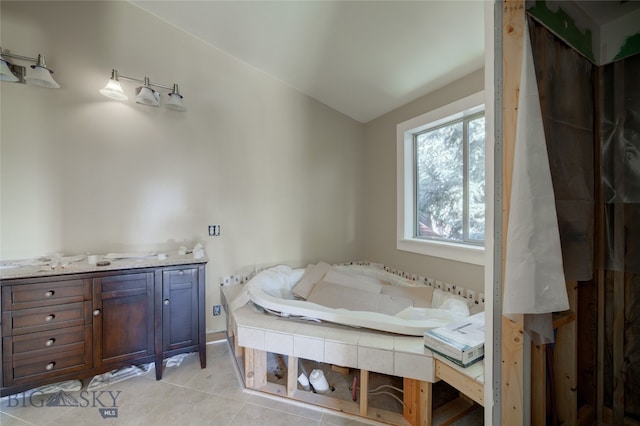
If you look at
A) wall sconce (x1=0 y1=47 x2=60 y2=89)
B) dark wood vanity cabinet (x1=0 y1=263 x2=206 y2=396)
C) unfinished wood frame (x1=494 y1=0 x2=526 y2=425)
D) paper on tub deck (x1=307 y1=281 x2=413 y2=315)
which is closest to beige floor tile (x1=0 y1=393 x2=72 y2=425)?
dark wood vanity cabinet (x1=0 y1=263 x2=206 y2=396)

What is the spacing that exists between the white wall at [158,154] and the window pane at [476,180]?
145 cm

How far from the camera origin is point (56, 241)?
1.96 metres

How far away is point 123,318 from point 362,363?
1.68 meters

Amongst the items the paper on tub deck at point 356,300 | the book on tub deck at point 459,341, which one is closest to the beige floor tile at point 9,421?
the paper on tub deck at point 356,300

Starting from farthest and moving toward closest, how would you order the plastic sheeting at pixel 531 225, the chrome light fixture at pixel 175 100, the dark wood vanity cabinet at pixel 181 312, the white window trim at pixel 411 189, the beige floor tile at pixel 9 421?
the chrome light fixture at pixel 175 100
the white window trim at pixel 411 189
the dark wood vanity cabinet at pixel 181 312
the beige floor tile at pixel 9 421
the plastic sheeting at pixel 531 225

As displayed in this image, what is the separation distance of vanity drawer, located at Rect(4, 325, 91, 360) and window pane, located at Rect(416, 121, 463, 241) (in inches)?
115

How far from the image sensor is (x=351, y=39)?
193 cm

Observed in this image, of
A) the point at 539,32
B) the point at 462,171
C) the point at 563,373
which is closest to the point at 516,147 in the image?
the point at 539,32

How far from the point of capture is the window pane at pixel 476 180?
2010 mm

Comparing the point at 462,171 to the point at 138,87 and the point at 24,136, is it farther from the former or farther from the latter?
the point at 24,136

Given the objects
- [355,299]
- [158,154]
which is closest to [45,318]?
[158,154]

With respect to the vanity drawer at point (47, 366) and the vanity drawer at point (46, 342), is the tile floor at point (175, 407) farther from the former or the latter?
the vanity drawer at point (46, 342)

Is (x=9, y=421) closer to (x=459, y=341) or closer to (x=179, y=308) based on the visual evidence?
(x=179, y=308)

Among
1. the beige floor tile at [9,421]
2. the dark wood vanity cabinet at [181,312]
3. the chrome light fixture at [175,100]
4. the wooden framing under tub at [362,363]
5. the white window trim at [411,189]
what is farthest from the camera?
the chrome light fixture at [175,100]
